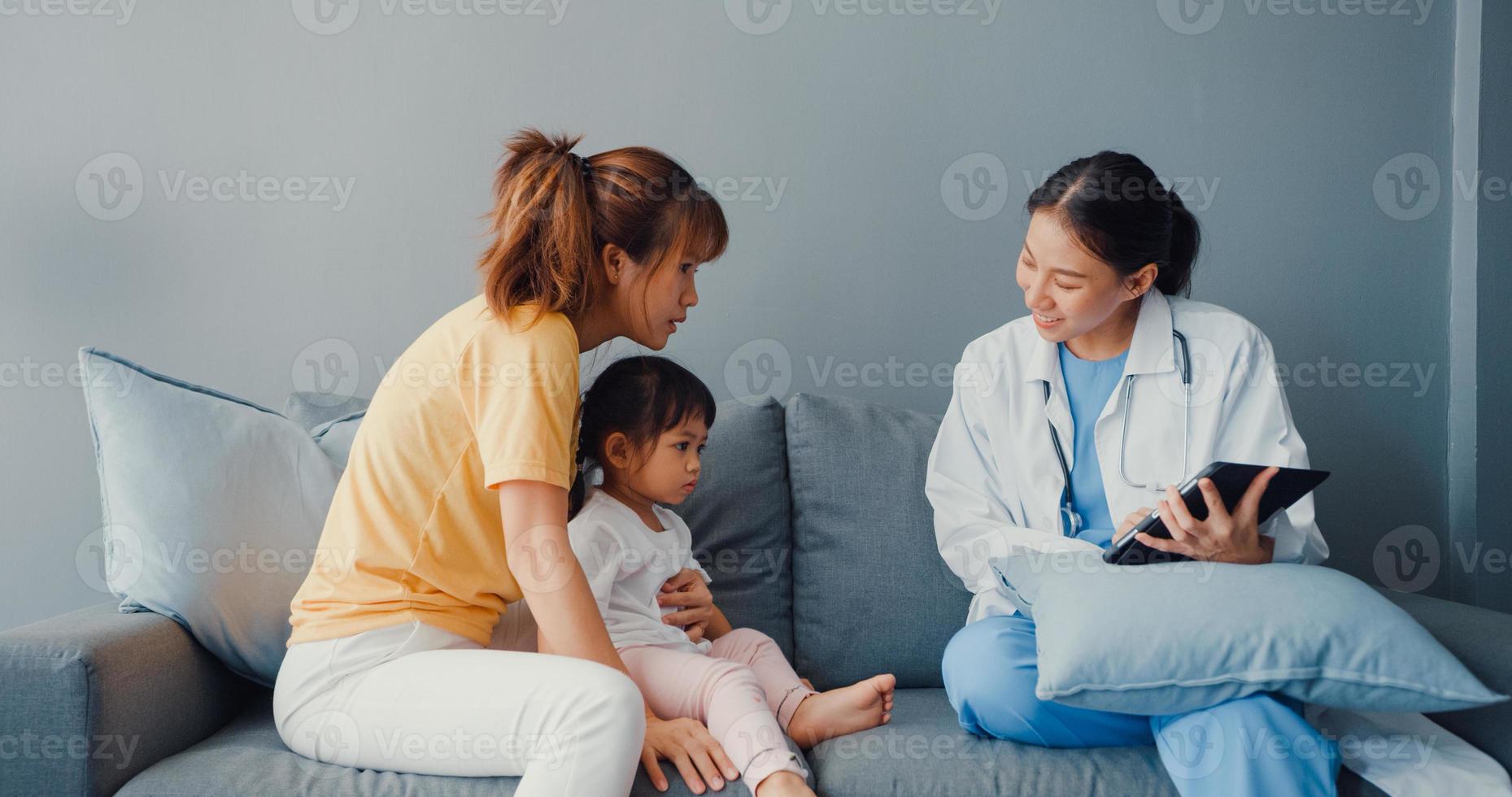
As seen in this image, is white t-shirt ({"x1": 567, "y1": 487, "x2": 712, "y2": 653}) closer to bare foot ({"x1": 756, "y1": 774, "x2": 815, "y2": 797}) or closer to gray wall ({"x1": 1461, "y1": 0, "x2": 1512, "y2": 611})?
bare foot ({"x1": 756, "y1": 774, "x2": 815, "y2": 797})

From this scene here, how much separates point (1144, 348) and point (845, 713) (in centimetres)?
76

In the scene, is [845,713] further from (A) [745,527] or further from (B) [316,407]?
(B) [316,407]

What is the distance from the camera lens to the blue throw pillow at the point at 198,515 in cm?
151

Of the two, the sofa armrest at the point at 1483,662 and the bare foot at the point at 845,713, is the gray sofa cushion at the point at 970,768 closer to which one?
the bare foot at the point at 845,713

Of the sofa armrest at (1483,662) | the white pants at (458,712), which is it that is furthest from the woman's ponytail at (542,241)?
the sofa armrest at (1483,662)

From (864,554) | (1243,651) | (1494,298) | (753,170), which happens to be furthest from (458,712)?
(1494,298)

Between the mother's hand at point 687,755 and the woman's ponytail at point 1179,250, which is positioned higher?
the woman's ponytail at point 1179,250

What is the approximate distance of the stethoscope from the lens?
165cm

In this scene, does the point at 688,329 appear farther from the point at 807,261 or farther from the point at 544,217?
the point at 544,217

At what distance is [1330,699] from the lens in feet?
4.19

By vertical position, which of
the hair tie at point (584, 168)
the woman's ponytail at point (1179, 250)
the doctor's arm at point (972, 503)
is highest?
the hair tie at point (584, 168)

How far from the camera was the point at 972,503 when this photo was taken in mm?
1723

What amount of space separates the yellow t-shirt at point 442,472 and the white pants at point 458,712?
0.14 ft

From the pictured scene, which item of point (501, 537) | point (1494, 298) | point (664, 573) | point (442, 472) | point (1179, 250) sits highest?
point (1179, 250)
